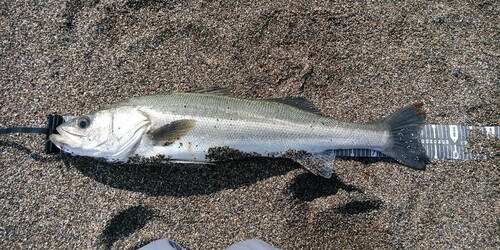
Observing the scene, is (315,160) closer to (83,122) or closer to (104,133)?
(104,133)

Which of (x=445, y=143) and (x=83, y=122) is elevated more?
(x=83, y=122)

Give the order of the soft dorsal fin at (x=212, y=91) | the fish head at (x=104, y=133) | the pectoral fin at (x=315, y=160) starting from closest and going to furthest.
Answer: the fish head at (x=104, y=133) → the pectoral fin at (x=315, y=160) → the soft dorsal fin at (x=212, y=91)

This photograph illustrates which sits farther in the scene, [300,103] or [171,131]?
[300,103]

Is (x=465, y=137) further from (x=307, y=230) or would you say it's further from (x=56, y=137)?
(x=56, y=137)

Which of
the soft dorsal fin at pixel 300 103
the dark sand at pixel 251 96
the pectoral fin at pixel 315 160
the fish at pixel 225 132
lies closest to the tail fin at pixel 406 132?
the fish at pixel 225 132

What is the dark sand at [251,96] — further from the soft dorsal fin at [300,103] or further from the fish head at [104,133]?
the fish head at [104,133]

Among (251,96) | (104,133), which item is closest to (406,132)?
(251,96)

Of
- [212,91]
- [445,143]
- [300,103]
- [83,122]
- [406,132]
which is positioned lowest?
[445,143]
